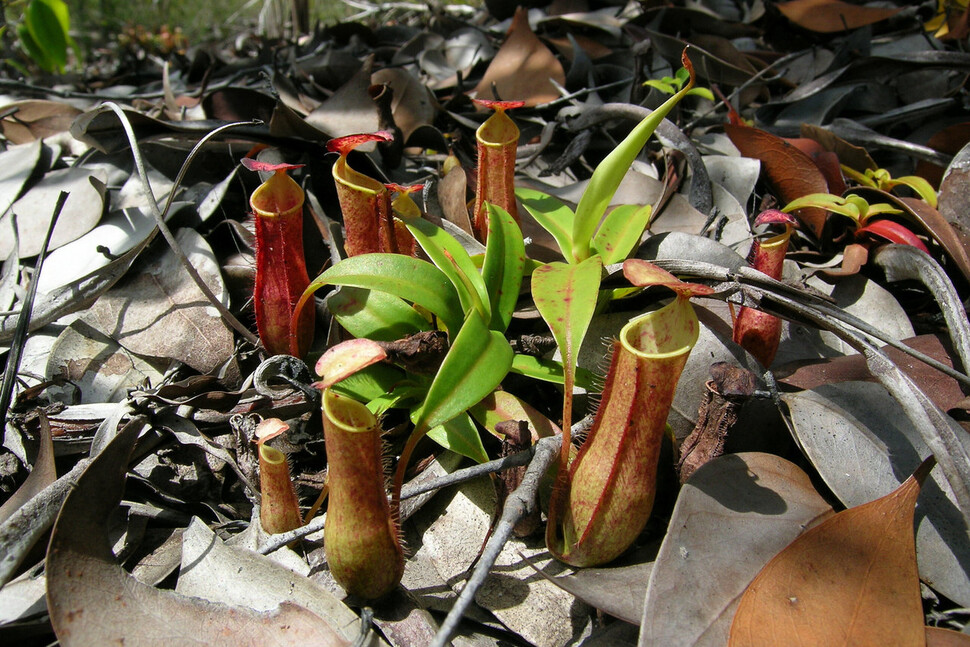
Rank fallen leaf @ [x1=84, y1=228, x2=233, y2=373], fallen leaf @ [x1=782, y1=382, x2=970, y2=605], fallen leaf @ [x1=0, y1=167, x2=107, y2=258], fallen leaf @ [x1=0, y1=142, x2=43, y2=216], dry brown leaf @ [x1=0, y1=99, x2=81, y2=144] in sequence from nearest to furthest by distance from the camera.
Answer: fallen leaf @ [x1=782, y1=382, x2=970, y2=605] < fallen leaf @ [x1=84, y1=228, x2=233, y2=373] < fallen leaf @ [x1=0, y1=167, x2=107, y2=258] < fallen leaf @ [x1=0, y1=142, x2=43, y2=216] < dry brown leaf @ [x1=0, y1=99, x2=81, y2=144]

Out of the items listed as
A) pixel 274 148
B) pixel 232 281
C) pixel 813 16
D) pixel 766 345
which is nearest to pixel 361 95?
pixel 274 148

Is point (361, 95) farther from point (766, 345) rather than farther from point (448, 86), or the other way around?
point (766, 345)

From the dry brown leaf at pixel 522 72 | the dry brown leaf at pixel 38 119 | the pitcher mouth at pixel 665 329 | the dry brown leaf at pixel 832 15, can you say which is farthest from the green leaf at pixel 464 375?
the dry brown leaf at pixel 832 15

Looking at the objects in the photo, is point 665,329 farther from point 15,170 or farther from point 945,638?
point 15,170

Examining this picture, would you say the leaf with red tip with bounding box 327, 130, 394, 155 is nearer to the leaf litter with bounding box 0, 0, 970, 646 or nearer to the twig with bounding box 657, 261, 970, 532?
the leaf litter with bounding box 0, 0, 970, 646

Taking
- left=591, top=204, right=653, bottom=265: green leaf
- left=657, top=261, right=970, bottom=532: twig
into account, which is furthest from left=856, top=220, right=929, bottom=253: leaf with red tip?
left=591, top=204, right=653, bottom=265: green leaf

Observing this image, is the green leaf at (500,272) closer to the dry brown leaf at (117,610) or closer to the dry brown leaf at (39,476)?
the dry brown leaf at (117,610)

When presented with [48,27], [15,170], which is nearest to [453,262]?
[15,170]
